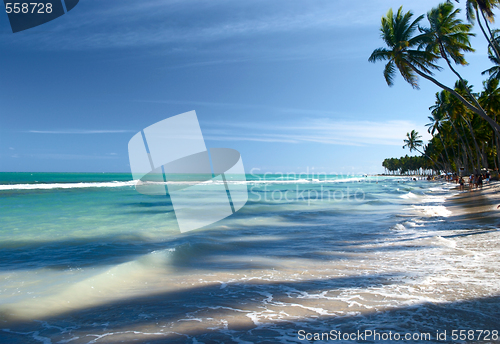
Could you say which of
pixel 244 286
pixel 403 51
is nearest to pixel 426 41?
pixel 403 51

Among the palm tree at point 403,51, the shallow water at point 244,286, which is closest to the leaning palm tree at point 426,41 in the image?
the palm tree at point 403,51

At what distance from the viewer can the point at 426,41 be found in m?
17.2

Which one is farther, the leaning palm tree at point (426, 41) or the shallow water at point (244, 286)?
the leaning palm tree at point (426, 41)

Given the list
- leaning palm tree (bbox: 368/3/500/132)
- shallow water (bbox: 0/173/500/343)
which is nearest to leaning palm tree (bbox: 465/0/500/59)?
leaning palm tree (bbox: 368/3/500/132)

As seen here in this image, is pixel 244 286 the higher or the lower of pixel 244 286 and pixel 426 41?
the lower

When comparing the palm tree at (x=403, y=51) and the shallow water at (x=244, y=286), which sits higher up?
the palm tree at (x=403, y=51)

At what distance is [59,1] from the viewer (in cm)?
573

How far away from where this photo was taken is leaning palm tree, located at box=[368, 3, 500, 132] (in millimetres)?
16922

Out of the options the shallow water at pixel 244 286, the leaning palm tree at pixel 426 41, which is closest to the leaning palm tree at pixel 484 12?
the leaning palm tree at pixel 426 41

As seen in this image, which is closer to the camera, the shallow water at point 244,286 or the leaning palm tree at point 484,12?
the shallow water at point 244,286

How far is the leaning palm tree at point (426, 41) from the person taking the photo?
55.5 ft

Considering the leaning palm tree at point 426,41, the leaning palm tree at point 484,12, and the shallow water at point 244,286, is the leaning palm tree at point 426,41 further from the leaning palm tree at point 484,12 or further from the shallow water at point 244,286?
the shallow water at point 244,286

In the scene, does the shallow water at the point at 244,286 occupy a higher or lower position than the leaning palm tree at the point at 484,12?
lower

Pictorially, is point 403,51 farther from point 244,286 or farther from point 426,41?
point 244,286
